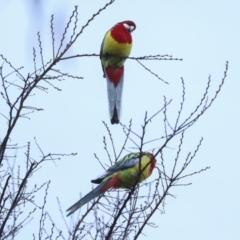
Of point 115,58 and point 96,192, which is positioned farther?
point 115,58

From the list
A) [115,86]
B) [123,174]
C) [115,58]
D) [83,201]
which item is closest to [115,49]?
[115,58]

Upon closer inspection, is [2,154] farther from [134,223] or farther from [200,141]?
[200,141]

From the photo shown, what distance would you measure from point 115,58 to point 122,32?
266 millimetres

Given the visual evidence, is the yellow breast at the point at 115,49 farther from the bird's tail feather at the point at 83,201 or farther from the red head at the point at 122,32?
the bird's tail feather at the point at 83,201

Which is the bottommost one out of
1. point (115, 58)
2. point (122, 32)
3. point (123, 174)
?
point (123, 174)

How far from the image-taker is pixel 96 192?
384cm

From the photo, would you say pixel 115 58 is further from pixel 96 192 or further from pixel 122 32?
pixel 96 192

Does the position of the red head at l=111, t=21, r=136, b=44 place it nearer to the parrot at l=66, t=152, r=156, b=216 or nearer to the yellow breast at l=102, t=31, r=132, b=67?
the yellow breast at l=102, t=31, r=132, b=67

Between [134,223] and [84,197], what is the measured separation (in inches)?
20.2

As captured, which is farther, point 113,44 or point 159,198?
point 113,44

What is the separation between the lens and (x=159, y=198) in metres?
3.44

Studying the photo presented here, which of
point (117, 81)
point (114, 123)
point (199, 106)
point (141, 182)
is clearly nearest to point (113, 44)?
point (117, 81)

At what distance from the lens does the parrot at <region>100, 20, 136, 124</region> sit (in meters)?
4.73

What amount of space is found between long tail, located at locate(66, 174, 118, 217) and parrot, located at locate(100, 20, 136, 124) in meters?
0.77
